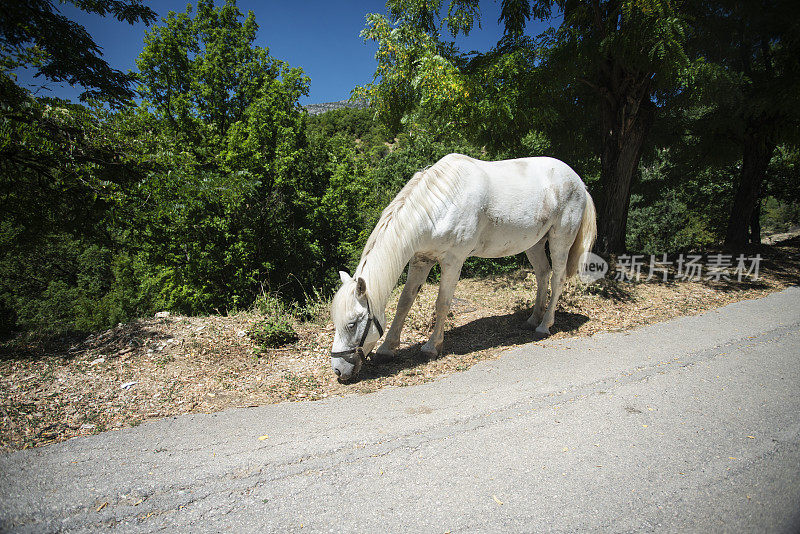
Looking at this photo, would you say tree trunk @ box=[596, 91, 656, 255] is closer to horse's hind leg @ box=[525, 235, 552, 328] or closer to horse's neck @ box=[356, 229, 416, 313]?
horse's hind leg @ box=[525, 235, 552, 328]

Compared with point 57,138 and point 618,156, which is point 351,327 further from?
point 618,156

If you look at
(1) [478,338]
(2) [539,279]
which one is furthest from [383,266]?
(2) [539,279]

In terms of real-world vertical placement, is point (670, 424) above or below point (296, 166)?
below

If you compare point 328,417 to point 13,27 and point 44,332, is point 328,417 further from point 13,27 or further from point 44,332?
point 13,27

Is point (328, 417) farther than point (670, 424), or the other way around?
point (328, 417)

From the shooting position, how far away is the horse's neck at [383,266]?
3.95 metres

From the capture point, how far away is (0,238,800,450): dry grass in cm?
342

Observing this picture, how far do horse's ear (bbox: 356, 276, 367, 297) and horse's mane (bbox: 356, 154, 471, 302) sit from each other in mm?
129

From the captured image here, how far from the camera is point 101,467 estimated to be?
2627mm

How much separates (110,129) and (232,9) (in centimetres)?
1190

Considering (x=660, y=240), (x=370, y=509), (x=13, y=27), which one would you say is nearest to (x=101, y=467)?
(x=370, y=509)

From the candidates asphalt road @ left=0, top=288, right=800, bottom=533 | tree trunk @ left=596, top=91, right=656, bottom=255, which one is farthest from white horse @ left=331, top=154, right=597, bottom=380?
tree trunk @ left=596, top=91, right=656, bottom=255

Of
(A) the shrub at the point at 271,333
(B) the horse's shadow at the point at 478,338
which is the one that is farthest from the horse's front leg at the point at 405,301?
(A) the shrub at the point at 271,333

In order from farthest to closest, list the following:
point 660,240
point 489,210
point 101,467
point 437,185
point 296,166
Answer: point 660,240
point 296,166
point 489,210
point 437,185
point 101,467
